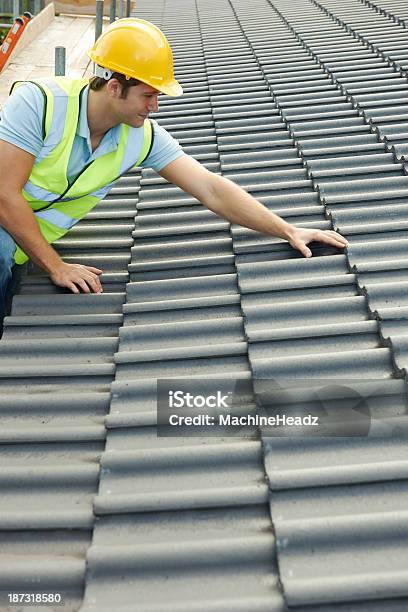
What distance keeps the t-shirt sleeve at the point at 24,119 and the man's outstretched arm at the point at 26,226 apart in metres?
0.04

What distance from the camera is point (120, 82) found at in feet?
10.5

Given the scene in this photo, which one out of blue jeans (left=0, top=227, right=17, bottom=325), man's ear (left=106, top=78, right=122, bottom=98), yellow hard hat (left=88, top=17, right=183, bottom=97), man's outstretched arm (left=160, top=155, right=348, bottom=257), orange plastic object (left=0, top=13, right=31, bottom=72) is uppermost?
yellow hard hat (left=88, top=17, right=183, bottom=97)

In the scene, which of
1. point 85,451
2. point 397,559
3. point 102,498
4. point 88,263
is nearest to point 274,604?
point 397,559

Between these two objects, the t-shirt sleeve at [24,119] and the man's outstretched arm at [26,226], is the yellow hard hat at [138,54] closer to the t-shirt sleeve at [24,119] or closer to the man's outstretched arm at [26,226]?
the t-shirt sleeve at [24,119]

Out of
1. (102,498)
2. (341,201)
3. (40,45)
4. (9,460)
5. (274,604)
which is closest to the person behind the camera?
(274,604)

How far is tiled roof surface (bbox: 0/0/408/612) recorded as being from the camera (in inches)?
76.9

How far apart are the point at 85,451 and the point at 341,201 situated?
1926 millimetres

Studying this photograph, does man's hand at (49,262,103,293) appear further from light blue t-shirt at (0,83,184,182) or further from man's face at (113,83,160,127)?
man's face at (113,83,160,127)

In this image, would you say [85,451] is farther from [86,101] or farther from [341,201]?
[341,201]

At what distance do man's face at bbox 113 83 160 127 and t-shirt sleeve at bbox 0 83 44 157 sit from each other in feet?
1.15

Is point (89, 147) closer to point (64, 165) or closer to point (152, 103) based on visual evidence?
point (64, 165)

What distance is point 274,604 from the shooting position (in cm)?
182

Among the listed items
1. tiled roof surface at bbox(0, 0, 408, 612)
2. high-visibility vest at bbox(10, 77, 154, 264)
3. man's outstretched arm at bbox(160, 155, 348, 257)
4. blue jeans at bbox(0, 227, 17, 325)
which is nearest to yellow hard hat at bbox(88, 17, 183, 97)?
high-visibility vest at bbox(10, 77, 154, 264)

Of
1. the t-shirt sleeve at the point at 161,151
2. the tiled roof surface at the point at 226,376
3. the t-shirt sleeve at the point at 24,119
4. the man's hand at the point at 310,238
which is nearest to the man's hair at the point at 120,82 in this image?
the t-shirt sleeve at the point at 24,119
